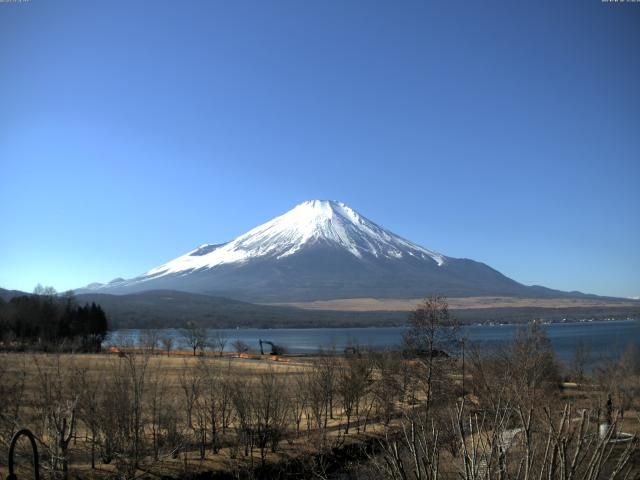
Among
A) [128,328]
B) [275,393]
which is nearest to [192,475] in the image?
[275,393]

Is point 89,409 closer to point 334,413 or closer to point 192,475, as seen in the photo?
point 192,475

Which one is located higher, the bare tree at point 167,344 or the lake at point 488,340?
the bare tree at point 167,344

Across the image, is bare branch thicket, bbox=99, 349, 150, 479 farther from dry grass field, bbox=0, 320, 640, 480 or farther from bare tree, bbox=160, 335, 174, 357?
bare tree, bbox=160, 335, 174, 357

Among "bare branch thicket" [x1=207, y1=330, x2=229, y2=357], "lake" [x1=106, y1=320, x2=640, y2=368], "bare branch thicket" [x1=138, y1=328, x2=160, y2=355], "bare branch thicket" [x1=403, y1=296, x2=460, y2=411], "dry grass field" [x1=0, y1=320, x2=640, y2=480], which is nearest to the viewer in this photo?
"dry grass field" [x1=0, y1=320, x2=640, y2=480]

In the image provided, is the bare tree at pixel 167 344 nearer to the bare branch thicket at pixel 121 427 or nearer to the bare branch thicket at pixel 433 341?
the bare branch thicket at pixel 433 341

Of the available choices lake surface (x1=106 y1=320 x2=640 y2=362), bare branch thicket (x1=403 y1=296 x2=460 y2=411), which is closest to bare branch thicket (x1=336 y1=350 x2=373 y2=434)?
lake surface (x1=106 y1=320 x2=640 y2=362)

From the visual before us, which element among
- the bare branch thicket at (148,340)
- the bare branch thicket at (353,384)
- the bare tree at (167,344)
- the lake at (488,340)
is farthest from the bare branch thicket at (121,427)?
the bare tree at (167,344)

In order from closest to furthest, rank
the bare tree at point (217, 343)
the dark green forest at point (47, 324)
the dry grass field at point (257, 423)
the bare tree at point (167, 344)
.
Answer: the dry grass field at point (257, 423) < the bare tree at point (167, 344) < the dark green forest at point (47, 324) < the bare tree at point (217, 343)

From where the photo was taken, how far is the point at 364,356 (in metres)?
39.0

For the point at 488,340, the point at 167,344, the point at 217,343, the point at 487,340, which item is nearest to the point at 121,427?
the point at 167,344

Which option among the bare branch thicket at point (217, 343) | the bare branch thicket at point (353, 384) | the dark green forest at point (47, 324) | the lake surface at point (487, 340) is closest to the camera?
the bare branch thicket at point (353, 384)

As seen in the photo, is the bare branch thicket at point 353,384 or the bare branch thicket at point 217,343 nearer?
the bare branch thicket at point 353,384

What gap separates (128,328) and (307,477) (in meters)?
163

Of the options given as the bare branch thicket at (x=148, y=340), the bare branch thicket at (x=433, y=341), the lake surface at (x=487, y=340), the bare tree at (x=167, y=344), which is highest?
the bare branch thicket at (x=433, y=341)
